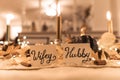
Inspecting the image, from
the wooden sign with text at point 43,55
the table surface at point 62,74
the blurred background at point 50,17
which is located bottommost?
the table surface at point 62,74

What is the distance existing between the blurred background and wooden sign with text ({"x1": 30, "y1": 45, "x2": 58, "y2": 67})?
171cm

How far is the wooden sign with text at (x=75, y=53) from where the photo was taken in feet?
1.94

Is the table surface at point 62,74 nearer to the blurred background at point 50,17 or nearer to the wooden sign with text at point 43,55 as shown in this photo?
the wooden sign with text at point 43,55

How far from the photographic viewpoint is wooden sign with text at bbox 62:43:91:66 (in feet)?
1.94

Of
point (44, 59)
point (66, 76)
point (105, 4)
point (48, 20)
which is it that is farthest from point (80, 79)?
point (105, 4)

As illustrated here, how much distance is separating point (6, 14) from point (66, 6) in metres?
0.68

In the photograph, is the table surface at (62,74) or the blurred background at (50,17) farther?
the blurred background at (50,17)

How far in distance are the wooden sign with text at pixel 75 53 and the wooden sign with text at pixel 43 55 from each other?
3 centimetres

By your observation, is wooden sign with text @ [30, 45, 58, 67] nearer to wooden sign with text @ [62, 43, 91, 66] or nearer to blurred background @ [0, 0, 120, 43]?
wooden sign with text @ [62, 43, 91, 66]

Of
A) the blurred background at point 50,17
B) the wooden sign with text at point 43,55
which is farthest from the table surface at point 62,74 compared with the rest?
the blurred background at point 50,17

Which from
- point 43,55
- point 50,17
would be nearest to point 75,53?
point 43,55

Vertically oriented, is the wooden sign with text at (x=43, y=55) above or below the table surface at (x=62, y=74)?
above

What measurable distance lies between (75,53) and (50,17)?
1.74m

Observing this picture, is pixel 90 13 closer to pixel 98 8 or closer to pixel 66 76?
pixel 98 8
